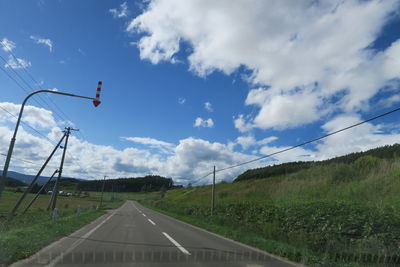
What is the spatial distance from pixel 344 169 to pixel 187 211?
17.9m

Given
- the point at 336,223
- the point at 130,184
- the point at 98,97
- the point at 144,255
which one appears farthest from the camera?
the point at 130,184

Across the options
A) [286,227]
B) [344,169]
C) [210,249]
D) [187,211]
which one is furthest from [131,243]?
[187,211]

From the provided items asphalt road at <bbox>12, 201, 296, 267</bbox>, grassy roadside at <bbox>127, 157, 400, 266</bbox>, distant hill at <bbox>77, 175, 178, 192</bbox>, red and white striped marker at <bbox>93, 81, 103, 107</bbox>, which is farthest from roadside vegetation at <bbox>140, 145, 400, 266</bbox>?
distant hill at <bbox>77, 175, 178, 192</bbox>

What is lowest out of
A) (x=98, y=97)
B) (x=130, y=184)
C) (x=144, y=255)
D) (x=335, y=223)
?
(x=144, y=255)

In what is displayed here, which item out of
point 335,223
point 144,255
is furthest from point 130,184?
point 335,223

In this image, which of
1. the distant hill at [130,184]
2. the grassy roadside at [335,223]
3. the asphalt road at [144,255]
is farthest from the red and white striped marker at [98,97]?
the distant hill at [130,184]

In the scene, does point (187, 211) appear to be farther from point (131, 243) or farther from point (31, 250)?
point (31, 250)

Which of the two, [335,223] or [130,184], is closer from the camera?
[335,223]

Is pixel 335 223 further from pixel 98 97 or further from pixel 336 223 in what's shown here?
pixel 98 97

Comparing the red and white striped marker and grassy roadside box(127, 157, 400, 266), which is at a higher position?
the red and white striped marker

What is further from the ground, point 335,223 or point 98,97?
point 98,97

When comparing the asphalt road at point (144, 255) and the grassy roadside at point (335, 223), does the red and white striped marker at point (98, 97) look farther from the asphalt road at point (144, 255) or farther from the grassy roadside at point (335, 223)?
the grassy roadside at point (335, 223)

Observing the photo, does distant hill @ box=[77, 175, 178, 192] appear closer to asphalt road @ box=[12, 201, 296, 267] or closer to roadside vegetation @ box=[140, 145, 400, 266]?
roadside vegetation @ box=[140, 145, 400, 266]

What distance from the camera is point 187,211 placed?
106 ft
